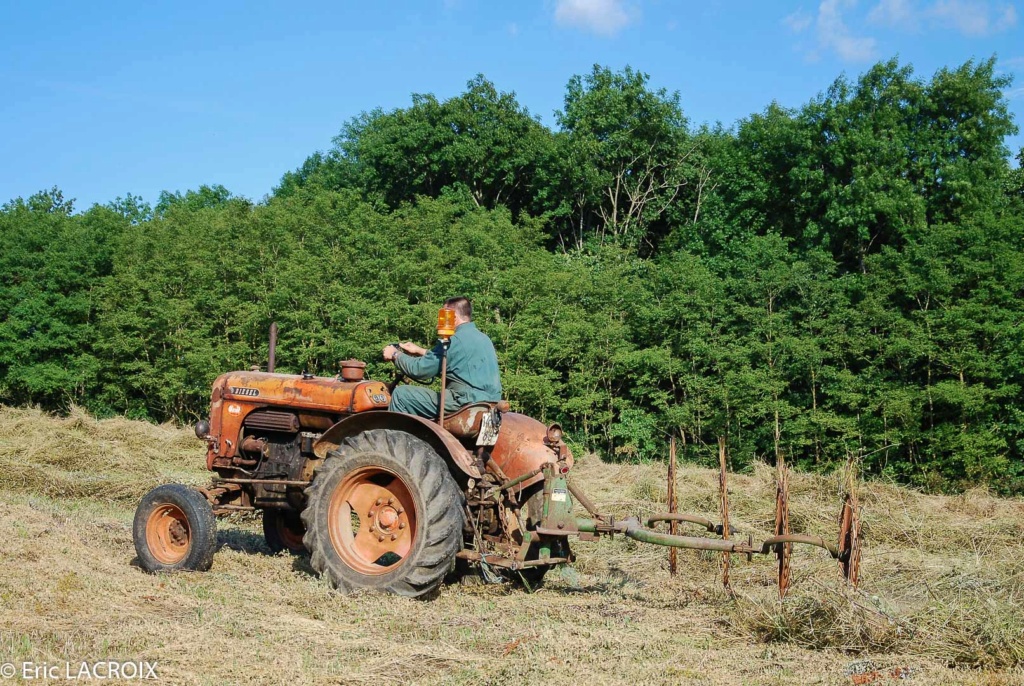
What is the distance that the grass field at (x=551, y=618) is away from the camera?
473cm

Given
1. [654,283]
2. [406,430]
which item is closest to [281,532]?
[406,430]

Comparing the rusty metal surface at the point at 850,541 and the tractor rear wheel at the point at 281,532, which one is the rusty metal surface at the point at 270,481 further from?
the rusty metal surface at the point at 850,541

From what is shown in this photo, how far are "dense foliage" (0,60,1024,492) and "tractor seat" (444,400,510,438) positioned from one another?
419 inches

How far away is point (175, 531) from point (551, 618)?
3.15 m

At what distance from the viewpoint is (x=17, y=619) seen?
5.19 metres

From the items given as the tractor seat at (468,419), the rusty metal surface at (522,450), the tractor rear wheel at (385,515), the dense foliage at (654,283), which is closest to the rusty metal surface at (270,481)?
the tractor rear wheel at (385,515)

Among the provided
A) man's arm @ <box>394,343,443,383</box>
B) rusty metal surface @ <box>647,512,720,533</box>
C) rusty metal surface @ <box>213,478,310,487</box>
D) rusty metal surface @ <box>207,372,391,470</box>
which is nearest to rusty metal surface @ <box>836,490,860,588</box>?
rusty metal surface @ <box>647,512,720,533</box>

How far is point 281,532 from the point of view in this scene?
812 centimetres

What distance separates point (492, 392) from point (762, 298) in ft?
42.1

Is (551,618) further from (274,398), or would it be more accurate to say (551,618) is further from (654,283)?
(654,283)

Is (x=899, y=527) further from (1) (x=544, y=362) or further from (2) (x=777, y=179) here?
(2) (x=777, y=179)

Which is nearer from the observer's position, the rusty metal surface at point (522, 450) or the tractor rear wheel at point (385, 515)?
the tractor rear wheel at point (385, 515)

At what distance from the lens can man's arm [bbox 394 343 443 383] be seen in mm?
6676

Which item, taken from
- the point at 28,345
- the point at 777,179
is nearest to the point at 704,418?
the point at 777,179
